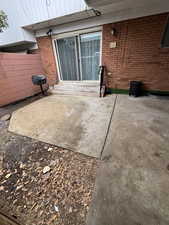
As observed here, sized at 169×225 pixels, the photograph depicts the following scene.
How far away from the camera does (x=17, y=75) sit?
402 cm

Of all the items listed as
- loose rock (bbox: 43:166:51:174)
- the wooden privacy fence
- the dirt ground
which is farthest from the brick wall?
loose rock (bbox: 43:166:51:174)

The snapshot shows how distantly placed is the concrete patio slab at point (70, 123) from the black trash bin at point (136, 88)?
2.89 ft

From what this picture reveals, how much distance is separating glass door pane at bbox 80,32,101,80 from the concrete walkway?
279 centimetres

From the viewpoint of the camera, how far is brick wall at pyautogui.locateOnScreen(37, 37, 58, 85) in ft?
14.8

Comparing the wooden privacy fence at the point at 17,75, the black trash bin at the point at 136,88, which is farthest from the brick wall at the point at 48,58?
the black trash bin at the point at 136,88

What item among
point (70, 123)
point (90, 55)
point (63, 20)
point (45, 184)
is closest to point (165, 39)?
point (90, 55)

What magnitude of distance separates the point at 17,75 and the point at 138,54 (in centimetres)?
450

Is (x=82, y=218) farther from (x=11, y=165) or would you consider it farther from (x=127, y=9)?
(x=127, y=9)

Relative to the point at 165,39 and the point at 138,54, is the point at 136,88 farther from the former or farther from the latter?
the point at 165,39

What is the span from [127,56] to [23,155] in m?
4.09

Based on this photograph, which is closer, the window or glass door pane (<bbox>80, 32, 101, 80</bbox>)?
the window

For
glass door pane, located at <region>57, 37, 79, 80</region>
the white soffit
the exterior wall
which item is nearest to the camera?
the exterior wall

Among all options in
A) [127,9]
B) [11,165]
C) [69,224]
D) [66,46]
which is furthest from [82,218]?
[66,46]

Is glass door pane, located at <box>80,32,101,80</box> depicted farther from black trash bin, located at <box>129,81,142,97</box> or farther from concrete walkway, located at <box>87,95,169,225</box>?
concrete walkway, located at <box>87,95,169,225</box>
